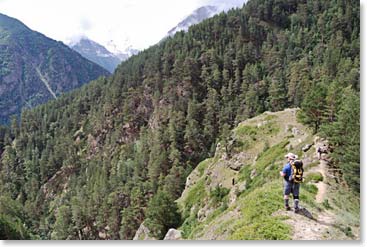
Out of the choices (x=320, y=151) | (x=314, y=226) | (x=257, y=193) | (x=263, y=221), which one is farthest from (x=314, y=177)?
(x=263, y=221)

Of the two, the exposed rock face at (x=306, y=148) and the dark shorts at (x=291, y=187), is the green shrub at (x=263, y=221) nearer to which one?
Answer: the dark shorts at (x=291, y=187)

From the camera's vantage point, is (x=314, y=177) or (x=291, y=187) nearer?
(x=291, y=187)

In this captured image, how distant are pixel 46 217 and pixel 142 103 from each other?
37.6 meters

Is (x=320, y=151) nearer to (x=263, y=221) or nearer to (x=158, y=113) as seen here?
(x=263, y=221)

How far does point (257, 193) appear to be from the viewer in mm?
15523

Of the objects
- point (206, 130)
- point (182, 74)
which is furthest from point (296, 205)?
point (182, 74)

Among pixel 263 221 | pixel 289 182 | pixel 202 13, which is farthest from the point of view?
pixel 202 13

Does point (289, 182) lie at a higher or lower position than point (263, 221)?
higher

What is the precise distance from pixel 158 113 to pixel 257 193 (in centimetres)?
8081

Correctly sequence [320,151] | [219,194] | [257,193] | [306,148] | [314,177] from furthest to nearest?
[219,194], [306,148], [320,151], [314,177], [257,193]

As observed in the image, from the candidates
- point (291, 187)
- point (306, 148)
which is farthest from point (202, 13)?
point (291, 187)

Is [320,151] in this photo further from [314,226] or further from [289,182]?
[289,182]

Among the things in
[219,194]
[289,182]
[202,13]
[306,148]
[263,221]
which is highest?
[202,13]

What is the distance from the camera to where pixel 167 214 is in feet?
110
